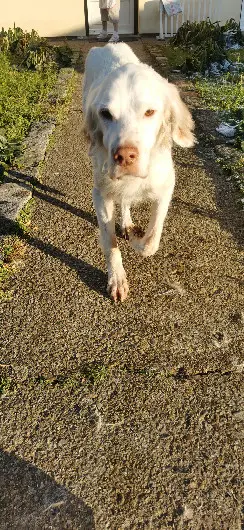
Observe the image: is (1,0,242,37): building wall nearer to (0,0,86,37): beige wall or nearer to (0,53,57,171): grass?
(0,0,86,37): beige wall

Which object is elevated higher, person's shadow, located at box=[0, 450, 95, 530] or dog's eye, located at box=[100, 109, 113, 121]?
dog's eye, located at box=[100, 109, 113, 121]

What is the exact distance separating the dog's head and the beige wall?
1293 cm

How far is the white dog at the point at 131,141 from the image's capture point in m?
2.44

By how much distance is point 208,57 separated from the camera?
8492 mm

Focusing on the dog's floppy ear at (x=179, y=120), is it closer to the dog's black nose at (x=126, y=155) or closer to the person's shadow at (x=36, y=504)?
the dog's black nose at (x=126, y=155)

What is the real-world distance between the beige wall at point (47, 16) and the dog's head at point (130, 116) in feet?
42.4

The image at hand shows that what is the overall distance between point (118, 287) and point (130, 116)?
1035 mm

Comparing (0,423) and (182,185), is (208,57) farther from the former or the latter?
(0,423)

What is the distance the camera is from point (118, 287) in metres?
2.87

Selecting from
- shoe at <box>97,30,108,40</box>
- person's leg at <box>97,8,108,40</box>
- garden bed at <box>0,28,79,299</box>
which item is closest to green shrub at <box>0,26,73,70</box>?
garden bed at <box>0,28,79,299</box>

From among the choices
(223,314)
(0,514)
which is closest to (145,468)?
(0,514)

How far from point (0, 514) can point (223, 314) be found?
161cm

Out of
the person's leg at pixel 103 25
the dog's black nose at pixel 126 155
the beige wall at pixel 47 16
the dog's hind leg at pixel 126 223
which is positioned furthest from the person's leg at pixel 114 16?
the dog's black nose at pixel 126 155

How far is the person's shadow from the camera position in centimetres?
174
